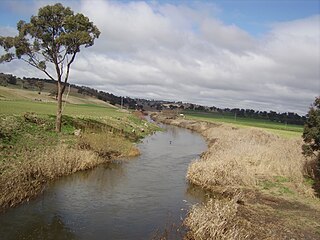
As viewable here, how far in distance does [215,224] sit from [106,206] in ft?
22.1

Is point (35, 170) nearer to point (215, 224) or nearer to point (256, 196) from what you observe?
point (215, 224)

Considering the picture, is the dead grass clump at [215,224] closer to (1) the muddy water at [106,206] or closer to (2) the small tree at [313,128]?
(1) the muddy water at [106,206]

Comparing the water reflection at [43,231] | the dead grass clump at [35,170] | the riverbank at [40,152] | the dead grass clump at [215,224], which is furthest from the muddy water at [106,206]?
the dead grass clump at [215,224]

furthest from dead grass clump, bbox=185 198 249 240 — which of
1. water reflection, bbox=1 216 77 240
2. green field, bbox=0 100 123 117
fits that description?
green field, bbox=0 100 123 117

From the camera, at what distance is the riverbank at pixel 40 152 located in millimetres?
17330

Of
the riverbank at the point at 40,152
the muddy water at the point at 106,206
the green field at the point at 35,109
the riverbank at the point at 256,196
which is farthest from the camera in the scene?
the green field at the point at 35,109

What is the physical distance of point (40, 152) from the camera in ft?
78.8

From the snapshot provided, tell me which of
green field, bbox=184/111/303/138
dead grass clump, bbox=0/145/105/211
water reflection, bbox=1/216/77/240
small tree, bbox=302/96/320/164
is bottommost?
water reflection, bbox=1/216/77/240

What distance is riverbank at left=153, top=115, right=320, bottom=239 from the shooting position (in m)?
14.5

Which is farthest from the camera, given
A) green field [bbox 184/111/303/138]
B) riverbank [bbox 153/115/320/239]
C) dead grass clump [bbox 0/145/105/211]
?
green field [bbox 184/111/303/138]

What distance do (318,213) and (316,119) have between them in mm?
5727

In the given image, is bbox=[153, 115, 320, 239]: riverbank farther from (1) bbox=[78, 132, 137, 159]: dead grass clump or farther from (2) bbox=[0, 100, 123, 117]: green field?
(2) bbox=[0, 100, 123, 117]: green field

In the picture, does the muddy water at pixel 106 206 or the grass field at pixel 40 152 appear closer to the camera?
the muddy water at pixel 106 206

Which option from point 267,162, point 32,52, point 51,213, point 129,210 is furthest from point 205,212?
point 32,52
